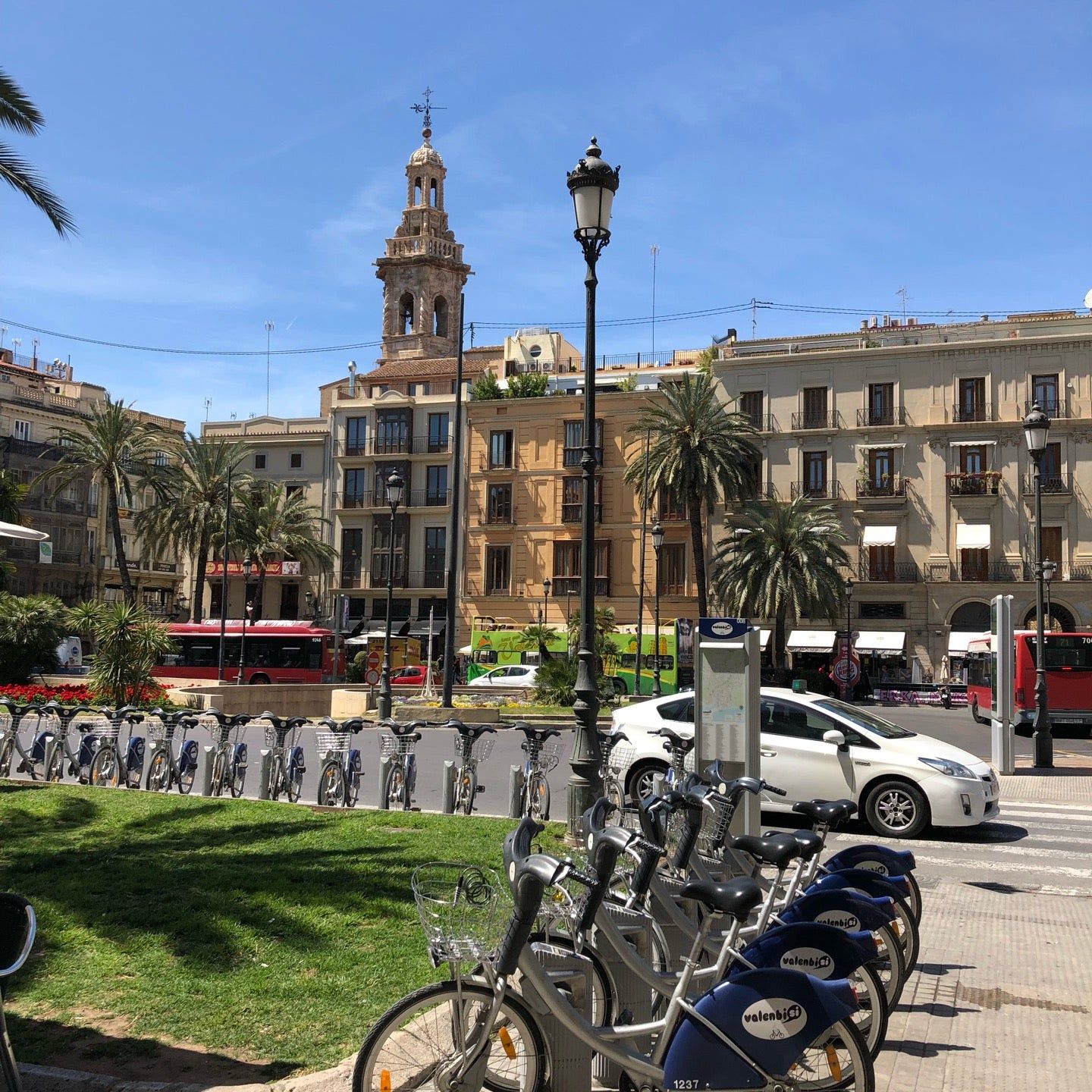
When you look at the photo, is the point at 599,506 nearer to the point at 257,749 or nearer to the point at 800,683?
the point at 800,683

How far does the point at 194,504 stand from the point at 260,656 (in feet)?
41.2

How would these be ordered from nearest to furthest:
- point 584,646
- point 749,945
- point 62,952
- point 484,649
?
point 749,945
point 62,952
point 584,646
point 484,649

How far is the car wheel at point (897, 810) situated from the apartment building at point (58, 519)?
57050 mm

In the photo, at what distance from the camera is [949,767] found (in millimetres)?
11703

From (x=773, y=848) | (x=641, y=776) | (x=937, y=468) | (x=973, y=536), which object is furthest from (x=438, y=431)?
(x=773, y=848)

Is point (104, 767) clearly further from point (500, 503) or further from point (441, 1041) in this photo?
point (500, 503)

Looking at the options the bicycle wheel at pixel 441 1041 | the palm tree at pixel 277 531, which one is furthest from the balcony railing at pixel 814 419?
the bicycle wheel at pixel 441 1041

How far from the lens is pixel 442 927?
3.78 meters

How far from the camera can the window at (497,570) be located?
58.6m

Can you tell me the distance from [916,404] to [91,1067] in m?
50.3

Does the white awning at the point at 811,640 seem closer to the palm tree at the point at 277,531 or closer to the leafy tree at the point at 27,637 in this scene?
the palm tree at the point at 277,531

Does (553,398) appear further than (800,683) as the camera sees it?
Yes

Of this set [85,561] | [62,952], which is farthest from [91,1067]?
[85,561]

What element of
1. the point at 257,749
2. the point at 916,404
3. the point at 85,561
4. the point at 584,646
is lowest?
the point at 257,749
